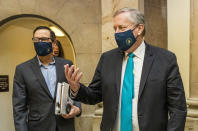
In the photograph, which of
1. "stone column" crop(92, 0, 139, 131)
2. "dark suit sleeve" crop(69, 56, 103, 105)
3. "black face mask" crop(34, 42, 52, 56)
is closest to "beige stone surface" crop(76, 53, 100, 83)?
"stone column" crop(92, 0, 139, 131)

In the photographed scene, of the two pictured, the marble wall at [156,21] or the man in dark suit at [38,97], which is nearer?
the man in dark suit at [38,97]

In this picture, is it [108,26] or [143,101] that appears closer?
[143,101]

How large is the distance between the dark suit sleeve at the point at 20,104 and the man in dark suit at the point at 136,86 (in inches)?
32.8

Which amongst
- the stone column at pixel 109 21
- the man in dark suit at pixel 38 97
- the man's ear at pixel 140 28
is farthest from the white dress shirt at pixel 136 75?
the stone column at pixel 109 21

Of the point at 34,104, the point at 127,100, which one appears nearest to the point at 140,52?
the point at 127,100

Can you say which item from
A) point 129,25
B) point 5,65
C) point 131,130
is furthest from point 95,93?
point 5,65

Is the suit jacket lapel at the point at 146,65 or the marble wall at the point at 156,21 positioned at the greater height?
the marble wall at the point at 156,21

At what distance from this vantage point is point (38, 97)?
289 cm

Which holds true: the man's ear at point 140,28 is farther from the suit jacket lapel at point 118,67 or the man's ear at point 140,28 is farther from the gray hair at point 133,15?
the suit jacket lapel at point 118,67

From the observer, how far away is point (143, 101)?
83.4 inches

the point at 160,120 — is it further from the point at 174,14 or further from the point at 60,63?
the point at 174,14

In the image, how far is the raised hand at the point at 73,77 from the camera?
7.12 feet

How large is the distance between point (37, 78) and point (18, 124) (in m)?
A: 0.53

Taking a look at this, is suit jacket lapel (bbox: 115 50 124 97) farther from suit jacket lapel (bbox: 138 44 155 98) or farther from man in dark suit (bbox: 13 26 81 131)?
man in dark suit (bbox: 13 26 81 131)
